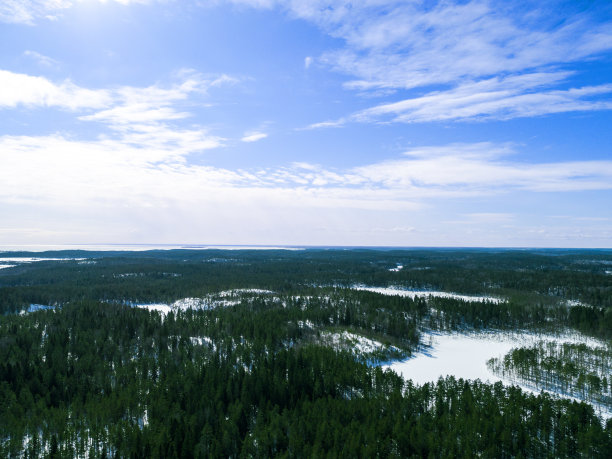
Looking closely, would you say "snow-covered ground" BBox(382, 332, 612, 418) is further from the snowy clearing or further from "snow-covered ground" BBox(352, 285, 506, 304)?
"snow-covered ground" BBox(352, 285, 506, 304)

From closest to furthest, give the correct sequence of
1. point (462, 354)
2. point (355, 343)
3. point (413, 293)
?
point (355, 343), point (462, 354), point (413, 293)

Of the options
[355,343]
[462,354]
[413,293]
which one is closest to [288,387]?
[355,343]

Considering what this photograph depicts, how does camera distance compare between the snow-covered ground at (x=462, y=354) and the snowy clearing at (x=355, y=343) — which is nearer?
the snow-covered ground at (x=462, y=354)

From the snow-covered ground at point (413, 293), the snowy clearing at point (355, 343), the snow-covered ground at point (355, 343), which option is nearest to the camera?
the snow-covered ground at point (355, 343)

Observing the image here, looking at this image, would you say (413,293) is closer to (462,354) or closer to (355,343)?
(462,354)

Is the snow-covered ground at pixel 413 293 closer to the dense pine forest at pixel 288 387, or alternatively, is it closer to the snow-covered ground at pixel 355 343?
the dense pine forest at pixel 288 387

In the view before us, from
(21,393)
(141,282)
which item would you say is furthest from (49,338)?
(141,282)

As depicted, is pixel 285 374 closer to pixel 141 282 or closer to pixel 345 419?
pixel 345 419

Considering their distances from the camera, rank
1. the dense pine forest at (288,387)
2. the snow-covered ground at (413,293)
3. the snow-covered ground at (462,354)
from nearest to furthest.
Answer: the dense pine forest at (288,387) < the snow-covered ground at (462,354) < the snow-covered ground at (413,293)

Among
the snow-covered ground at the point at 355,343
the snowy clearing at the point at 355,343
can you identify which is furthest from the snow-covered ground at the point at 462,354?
the snowy clearing at the point at 355,343
